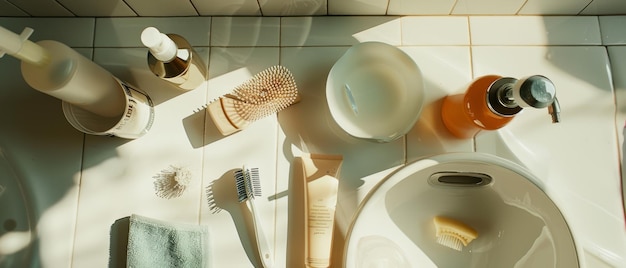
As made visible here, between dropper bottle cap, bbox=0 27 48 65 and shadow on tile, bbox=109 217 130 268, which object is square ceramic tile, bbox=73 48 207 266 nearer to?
shadow on tile, bbox=109 217 130 268

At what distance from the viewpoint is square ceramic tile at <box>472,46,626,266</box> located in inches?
25.9

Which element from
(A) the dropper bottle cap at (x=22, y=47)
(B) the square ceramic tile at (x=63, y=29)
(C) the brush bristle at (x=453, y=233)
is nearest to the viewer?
(A) the dropper bottle cap at (x=22, y=47)

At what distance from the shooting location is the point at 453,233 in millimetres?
631

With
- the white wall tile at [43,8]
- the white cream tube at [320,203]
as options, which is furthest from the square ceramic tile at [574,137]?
the white wall tile at [43,8]

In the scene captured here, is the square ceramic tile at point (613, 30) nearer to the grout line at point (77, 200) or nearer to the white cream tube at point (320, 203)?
the white cream tube at point (320, 203)

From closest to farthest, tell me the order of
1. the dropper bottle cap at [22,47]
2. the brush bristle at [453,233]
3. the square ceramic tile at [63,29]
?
the dropper bottle cap at [22,47]
the brush bristle at [453,233]
the square ceramic tile at [63,29]

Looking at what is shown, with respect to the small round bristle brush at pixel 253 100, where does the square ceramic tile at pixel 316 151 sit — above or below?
below

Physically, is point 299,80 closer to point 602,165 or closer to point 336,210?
point 336,210

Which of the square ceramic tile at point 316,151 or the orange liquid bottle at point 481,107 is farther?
the square ceramic tile at point 316,151

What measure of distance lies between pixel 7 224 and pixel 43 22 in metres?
0.37

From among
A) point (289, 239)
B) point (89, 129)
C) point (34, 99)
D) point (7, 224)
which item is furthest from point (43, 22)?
point (289, 239)

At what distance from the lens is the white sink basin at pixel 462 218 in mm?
523

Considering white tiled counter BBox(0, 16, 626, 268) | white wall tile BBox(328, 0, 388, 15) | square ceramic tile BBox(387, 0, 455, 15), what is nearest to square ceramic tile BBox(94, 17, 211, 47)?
white tiled counter BBox(0, 16, 626, 268)

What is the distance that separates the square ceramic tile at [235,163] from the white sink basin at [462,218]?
0.64ft
